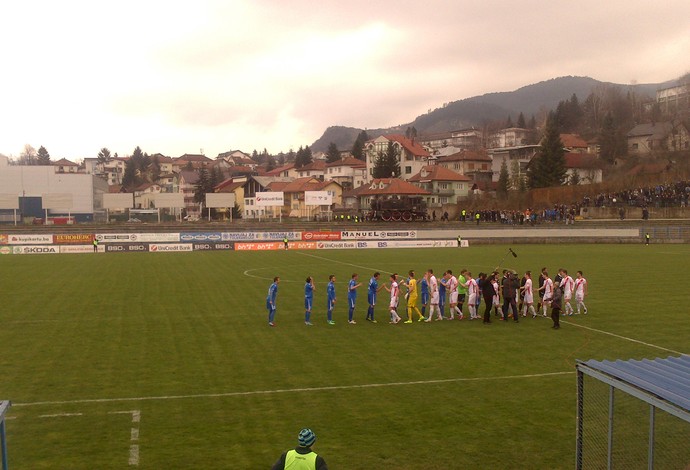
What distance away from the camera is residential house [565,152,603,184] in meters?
112

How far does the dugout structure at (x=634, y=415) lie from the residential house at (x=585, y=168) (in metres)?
103

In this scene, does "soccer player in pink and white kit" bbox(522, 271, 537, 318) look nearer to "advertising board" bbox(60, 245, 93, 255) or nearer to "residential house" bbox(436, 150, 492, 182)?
"advertising board" bbox(60, 245, 93, 255)

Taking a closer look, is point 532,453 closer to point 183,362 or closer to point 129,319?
point 183,362

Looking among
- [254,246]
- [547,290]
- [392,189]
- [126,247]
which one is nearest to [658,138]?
[392,189]

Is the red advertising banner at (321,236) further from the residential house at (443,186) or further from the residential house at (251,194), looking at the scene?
the residential house at (251,194)

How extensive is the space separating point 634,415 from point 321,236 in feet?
176

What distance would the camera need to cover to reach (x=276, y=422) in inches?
482

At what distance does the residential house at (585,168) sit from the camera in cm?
11156

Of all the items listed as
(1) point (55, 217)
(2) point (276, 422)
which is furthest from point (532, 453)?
(1) point (55, 217)

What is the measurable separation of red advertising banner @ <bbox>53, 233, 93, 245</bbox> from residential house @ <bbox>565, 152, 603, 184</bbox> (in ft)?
266

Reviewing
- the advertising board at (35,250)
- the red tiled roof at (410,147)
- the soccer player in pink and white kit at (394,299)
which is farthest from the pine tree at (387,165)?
the soccer player in pink and white kit at (394,299)

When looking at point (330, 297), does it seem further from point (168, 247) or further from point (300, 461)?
point (168, 247)

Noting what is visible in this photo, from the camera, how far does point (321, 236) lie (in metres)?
65.5

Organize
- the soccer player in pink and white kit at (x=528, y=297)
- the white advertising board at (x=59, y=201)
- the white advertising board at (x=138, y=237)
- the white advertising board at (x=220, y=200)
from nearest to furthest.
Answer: the soccer player in pink and white kit at (x=528, y=297) < the white advertising board at (x=138, y=237) < the white advertising board at (x=59, y=201) < the white advertising board at (x=220, y=200)
